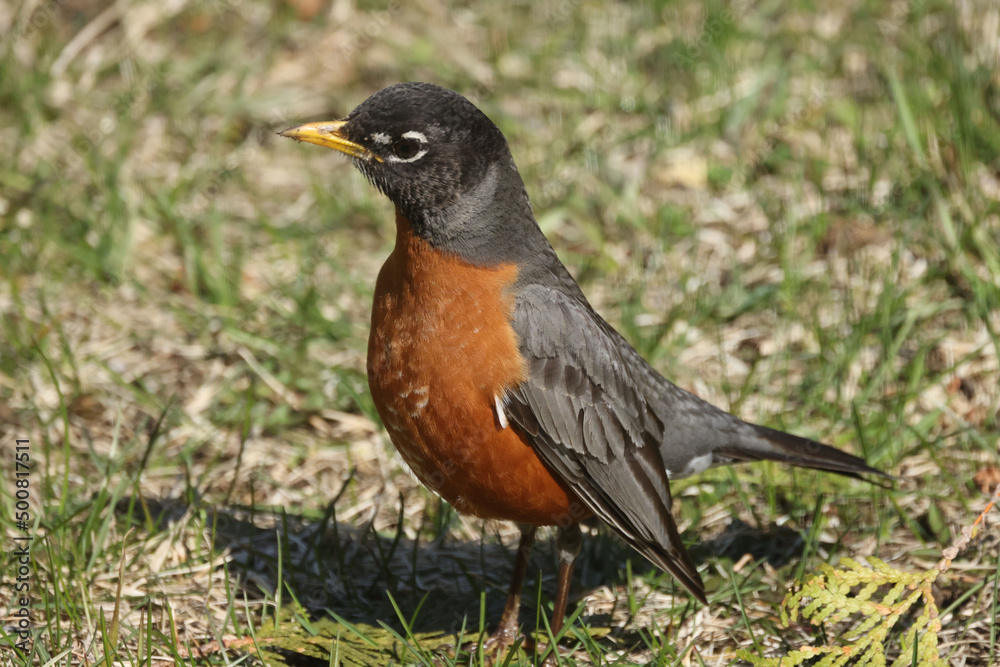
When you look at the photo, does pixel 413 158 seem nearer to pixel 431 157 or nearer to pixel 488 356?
pixel 431 157

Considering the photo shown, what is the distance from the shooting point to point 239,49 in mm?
7816

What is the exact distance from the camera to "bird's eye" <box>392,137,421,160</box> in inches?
154

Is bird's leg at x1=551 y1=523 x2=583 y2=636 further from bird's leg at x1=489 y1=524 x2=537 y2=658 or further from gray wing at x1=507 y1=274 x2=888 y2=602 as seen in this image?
gray wing at x1=507 y1=274 x2=888 y2=602

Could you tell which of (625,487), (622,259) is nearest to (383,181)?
(625,487)

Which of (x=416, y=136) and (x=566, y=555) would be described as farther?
(x=566, y=555)

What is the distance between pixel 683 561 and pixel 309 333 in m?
2.63

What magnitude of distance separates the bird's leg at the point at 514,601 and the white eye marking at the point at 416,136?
1.59 metres

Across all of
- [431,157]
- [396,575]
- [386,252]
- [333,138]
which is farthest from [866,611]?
[386,252]

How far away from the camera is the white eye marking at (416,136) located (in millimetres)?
3900

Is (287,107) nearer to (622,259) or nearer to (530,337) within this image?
(622,259)

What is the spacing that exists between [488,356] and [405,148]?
846mm

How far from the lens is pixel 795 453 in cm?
437

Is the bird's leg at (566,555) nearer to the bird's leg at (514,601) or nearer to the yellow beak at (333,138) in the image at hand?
the bird's leg at (514,601)

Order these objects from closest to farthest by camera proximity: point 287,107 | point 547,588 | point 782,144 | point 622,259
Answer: point 547,588 < point 622,259 < point 782,144 < point 287,107
